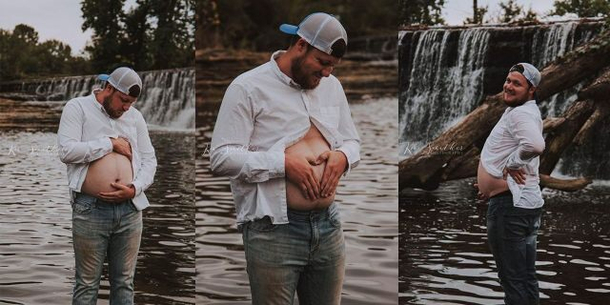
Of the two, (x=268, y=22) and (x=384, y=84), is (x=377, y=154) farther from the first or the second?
(x=268, y=22)

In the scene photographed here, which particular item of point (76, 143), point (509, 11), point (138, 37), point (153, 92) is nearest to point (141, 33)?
point (138, 37)

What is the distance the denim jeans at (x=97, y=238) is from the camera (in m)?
2.32

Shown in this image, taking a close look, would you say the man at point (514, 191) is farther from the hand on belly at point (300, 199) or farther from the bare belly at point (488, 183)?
the hand on belly at point (300, 199)

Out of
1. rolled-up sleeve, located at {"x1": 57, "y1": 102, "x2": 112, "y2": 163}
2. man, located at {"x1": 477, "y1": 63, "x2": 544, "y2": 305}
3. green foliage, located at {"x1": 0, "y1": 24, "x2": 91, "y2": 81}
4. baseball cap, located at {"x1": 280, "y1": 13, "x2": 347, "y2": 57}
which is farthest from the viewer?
green foliage, located at {"x1": 0, "y1": 24, "x2": 91, "y2": 81}

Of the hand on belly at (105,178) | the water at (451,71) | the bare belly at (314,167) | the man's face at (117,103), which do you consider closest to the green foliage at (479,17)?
the water at (451,71)

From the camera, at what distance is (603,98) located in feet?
8.49

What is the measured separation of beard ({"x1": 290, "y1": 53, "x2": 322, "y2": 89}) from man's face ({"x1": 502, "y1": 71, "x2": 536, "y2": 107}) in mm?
1130

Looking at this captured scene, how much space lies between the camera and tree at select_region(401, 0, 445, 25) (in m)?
2.83

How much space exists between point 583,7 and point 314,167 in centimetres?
149

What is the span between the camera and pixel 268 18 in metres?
2.94

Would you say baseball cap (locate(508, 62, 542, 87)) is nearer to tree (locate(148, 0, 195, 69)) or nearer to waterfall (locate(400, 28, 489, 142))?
waterfall (locate(400, 28, 489, 142))

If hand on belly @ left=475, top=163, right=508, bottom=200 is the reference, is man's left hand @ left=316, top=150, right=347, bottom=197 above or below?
above

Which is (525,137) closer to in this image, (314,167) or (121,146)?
(314,167)

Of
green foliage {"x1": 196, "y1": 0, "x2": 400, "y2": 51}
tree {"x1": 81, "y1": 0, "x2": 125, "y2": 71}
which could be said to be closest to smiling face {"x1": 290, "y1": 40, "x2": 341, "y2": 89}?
green foliage {"x1": 196, "y1": 0, "x2": 400, "y2": 51}
